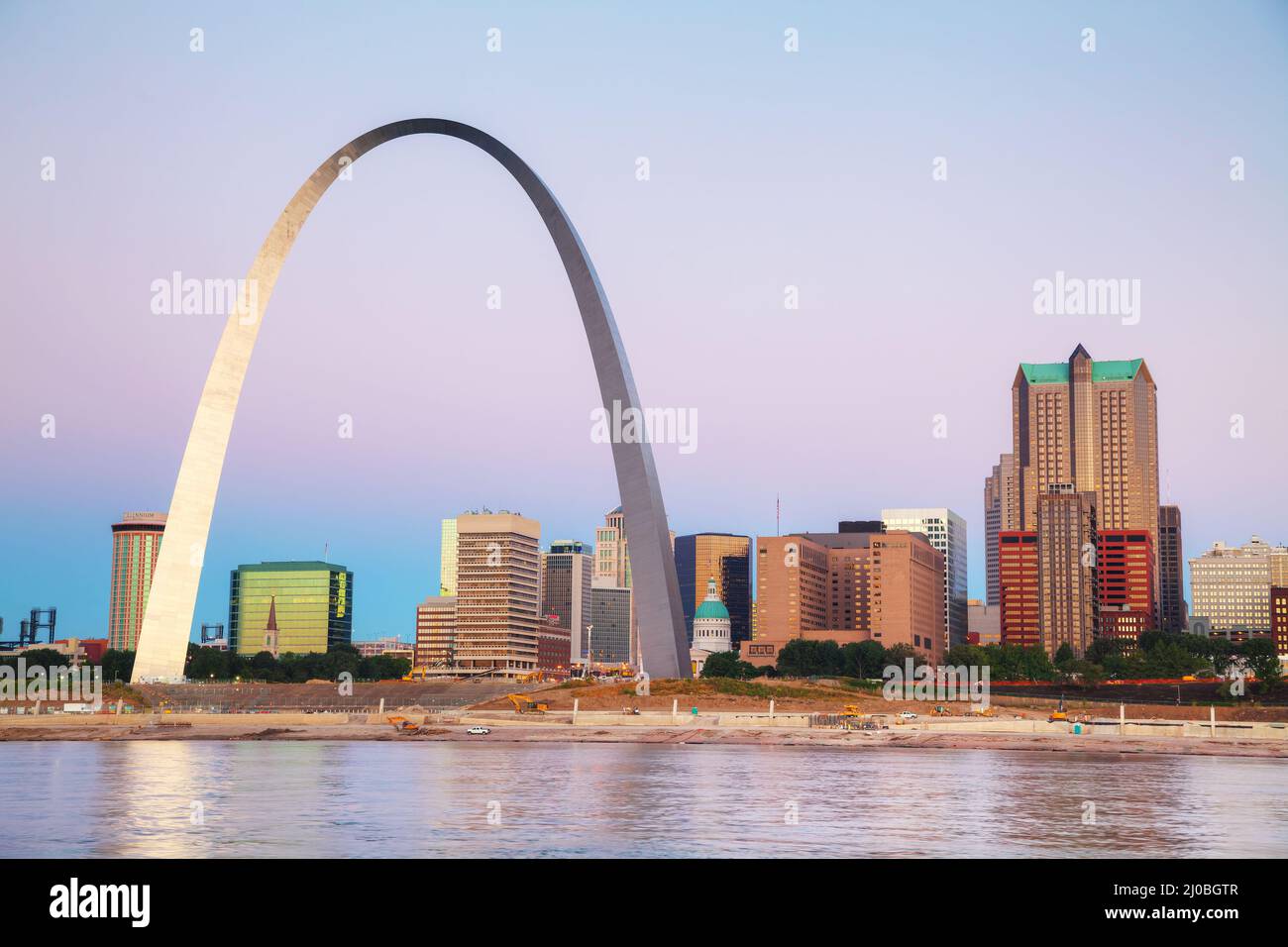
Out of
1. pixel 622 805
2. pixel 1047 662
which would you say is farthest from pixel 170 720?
pixel 1047 662

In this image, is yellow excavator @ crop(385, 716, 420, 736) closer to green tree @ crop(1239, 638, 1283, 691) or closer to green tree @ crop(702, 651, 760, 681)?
green tree @ crop(702, 651, 760, 681)

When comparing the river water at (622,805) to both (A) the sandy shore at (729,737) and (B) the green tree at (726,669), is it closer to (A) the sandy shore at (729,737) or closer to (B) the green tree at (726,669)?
(A) the sandy shore at (729,737)

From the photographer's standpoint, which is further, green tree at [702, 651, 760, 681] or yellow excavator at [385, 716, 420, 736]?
green tree at [702, 651, 760, 681]

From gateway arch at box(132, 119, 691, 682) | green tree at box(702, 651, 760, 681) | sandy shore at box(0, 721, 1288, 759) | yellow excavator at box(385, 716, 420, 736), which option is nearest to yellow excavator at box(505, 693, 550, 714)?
yellow excavator at box(385, 716, 420, 736)

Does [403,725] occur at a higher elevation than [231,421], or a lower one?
lower

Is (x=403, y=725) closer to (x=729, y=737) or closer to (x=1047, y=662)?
(x=729, y=737)

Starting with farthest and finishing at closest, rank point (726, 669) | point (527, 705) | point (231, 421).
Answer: point (726, 669) < point (527, 705) < point (231, 421)

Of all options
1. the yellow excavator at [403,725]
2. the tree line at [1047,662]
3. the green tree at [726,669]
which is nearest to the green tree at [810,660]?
the tree line at [1047,662]
